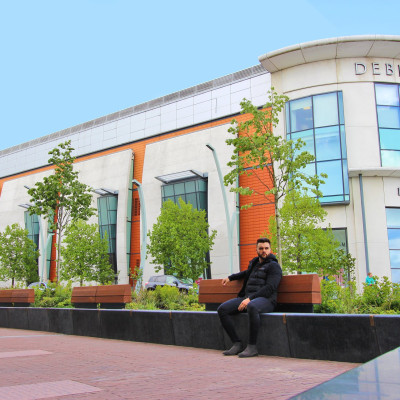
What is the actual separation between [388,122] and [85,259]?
77.9 feet

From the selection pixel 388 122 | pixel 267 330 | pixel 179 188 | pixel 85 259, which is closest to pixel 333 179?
pixel 388 122

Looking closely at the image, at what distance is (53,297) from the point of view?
1297 centimetres

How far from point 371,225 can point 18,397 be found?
26661 mm

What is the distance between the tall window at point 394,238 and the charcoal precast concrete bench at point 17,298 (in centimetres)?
2136

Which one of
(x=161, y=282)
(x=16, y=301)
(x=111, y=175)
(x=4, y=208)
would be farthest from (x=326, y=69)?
(x=4, y=208)

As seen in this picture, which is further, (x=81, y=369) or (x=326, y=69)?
(x=326, y=69)

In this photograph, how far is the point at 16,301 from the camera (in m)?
13.2

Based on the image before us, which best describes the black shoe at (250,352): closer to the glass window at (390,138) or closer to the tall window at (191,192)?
the glass window at (390,138)

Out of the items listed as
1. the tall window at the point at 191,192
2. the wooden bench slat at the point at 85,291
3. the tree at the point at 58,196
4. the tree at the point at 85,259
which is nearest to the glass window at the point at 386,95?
the tall window at the point at 191,192

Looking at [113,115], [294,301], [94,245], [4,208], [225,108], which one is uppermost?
[113,115]

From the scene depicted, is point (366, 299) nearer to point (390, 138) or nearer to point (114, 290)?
point (114, 290)

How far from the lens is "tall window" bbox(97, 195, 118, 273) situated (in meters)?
40.7

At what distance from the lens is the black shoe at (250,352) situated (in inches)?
232

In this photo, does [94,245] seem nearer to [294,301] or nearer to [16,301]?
[16,301]
